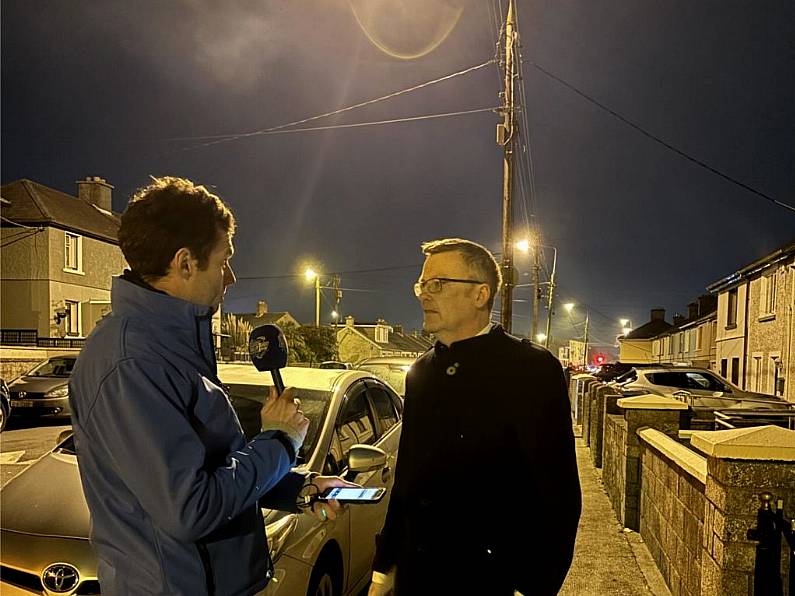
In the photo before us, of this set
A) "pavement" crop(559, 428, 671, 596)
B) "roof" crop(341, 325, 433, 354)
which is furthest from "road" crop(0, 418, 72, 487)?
"roof" crop(341, 325, 433, 354)

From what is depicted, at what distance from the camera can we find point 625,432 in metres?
6.52

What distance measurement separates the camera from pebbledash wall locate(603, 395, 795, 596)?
3.02 m

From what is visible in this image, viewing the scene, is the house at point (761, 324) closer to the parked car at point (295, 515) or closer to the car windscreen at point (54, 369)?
the parked car at point (295, 515)

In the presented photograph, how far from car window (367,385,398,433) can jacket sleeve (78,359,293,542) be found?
3.34m

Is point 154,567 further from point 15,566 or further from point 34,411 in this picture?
point 34,411

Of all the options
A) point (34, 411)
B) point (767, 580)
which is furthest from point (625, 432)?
point (34, 411)

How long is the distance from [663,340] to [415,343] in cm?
3407

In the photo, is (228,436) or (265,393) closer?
(228,436)

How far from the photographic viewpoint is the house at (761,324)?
1959 cm

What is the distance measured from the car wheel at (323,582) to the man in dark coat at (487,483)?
1026 millimetres

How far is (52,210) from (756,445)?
3137 centimetres

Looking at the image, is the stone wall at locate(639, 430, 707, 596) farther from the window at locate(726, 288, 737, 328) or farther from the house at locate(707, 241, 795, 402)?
the window at locate(726, 288, 737, 328)

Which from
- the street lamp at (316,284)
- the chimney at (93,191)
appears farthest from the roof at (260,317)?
the chimney at (93,191)

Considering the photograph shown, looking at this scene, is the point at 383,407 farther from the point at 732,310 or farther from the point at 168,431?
the point at 732,310
